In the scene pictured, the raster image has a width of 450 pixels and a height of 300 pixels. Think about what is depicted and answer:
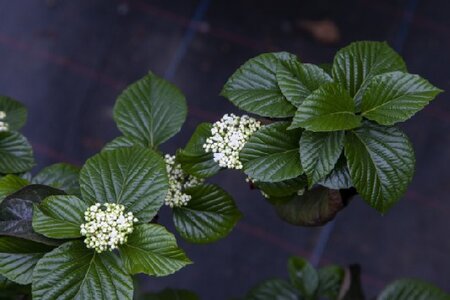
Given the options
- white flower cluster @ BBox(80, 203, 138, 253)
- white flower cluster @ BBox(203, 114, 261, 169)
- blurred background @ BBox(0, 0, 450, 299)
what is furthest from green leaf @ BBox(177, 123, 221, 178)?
blurred background @ BBox(0, 0, 450, 299)

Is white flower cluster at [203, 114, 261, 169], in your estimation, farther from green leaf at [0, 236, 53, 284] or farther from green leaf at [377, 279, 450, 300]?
green leaf at [377, 279, 450, 300]

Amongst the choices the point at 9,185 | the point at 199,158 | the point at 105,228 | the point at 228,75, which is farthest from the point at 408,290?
the point at 228,75

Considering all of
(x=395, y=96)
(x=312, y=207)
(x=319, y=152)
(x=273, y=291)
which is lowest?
(x=273, y=291)

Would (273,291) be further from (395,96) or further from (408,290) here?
(395,96)

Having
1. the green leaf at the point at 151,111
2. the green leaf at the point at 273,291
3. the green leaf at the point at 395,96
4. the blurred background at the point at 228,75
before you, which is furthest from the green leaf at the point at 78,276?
the blurred background at the point at 228,75

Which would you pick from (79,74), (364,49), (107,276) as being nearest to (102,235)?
(107,276)

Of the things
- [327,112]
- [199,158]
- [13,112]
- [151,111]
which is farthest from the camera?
[13,112]

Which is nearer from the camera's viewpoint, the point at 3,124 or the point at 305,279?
the point at 3,124
